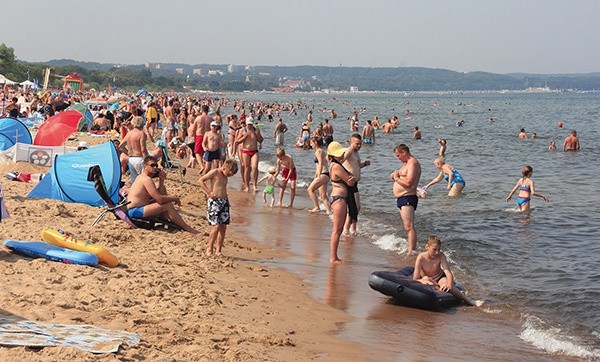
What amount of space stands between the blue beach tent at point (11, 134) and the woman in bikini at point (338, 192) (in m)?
8.00

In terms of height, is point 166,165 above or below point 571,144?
below

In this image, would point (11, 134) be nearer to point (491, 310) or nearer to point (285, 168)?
point (285, 168)

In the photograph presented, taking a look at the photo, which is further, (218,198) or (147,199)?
(147,199)

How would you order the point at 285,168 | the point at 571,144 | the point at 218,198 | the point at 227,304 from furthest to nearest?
the point at 571,144 < the point at 285,168 < the point at 218,198 < the point at 227,304

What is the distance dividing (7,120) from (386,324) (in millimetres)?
10886

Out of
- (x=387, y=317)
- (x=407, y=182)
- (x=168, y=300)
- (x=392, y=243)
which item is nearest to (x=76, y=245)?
(x=168, y=300)

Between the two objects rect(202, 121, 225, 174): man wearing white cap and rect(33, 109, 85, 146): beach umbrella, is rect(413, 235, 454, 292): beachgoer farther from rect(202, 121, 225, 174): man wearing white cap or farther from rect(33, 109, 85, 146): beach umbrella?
rect(33, 109, 85, 146): beach umbrella

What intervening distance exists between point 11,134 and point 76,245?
845cm

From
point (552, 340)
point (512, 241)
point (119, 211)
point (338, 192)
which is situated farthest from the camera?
point (512, 241)

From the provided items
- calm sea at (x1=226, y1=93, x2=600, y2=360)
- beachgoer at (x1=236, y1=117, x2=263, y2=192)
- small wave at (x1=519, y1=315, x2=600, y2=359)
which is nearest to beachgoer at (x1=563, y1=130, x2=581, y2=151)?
calm sea at (x1=226, y1=93, x2=600, y2=360)

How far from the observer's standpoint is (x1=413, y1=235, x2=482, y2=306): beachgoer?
24.6 feet

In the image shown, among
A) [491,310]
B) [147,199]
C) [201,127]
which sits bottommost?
[491,310]

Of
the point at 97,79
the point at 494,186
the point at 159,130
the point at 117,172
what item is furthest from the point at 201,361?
the point at 97,79

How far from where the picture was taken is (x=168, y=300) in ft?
20.1
